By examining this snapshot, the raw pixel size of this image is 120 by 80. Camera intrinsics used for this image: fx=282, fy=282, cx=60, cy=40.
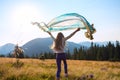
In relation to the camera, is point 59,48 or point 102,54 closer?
point 59,48

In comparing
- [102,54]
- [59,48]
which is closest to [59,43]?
[59,48]

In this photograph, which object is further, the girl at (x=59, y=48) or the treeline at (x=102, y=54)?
the treeline at (x=102, y=54)

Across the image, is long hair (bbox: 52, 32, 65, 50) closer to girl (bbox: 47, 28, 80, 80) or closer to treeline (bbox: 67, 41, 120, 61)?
girl (bbox: 47, 28, 80, 80)

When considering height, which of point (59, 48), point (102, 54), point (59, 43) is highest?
point (102, 54)

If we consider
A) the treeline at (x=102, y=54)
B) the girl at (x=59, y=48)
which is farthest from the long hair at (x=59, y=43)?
the treeline at (x=102, y=54)

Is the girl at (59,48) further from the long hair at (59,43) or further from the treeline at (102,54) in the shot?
the treeline at (102,54)

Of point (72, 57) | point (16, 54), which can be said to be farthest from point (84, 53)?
point (16, 54)

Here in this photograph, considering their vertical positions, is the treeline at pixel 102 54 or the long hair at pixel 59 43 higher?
the treeline at pixel 102 54

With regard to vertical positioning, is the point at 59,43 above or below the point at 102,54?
below

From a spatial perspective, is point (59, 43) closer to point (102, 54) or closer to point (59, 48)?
point (59, 48)

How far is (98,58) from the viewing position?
124 meters

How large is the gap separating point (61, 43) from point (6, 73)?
9.68 feet

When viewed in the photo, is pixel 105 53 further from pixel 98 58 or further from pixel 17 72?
pixel 17 72

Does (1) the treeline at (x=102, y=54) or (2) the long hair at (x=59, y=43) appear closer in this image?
(2) the long hair at (x=59, y=43)
